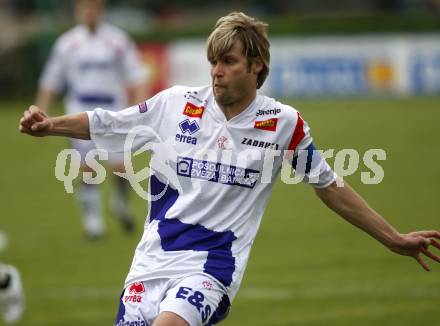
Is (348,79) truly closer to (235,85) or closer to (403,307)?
(403,307)

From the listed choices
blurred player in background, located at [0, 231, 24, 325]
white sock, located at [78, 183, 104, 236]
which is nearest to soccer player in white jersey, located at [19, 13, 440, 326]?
blurred player in background, located at [0, 231, 24, 325]

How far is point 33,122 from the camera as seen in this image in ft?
16.1

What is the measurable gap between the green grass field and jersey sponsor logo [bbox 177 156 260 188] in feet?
10.7

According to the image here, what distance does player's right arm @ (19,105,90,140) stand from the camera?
16.1ft

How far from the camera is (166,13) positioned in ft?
139

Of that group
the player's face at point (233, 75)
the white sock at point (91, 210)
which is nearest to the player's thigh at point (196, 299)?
the player's face at point (233, 75)

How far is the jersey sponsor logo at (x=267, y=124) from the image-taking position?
5203 mm

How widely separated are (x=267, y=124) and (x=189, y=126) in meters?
0.42

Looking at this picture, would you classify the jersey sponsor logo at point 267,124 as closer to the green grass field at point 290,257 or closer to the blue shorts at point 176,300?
the blue shorts at point 176,300

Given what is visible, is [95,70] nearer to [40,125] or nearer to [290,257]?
[290,257]

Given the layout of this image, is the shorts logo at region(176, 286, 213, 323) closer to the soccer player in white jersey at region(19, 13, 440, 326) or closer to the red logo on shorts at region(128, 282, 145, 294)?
the soccer player in white jersey at region(19, 13, 440, 326)

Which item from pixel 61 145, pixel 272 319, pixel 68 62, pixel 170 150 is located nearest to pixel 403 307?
pixel 272 319

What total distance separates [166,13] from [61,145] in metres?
19.6

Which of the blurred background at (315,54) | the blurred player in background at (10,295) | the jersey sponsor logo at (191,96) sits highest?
the jersey sponsor logo at (191,96)
